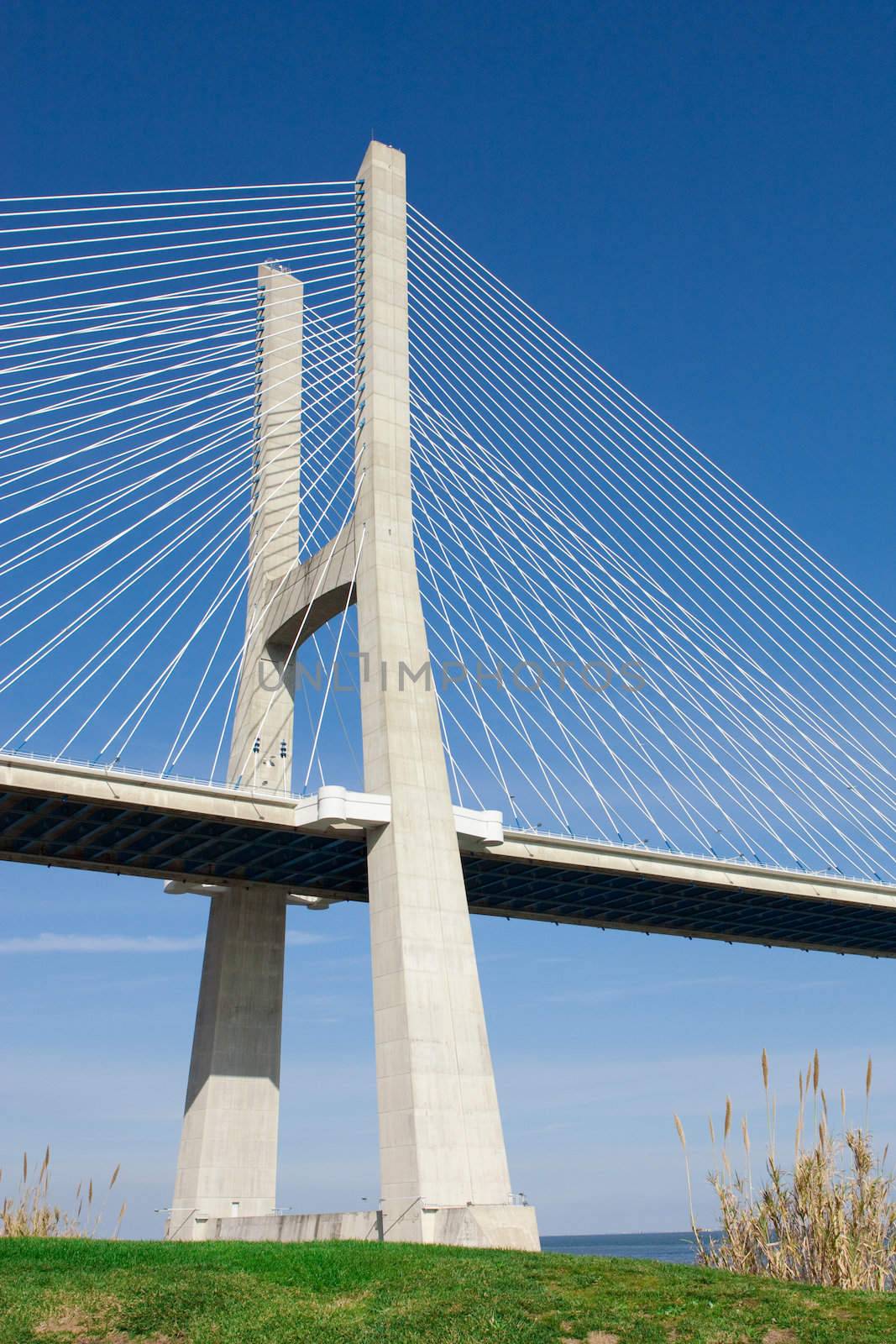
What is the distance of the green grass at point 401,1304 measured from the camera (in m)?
12.8

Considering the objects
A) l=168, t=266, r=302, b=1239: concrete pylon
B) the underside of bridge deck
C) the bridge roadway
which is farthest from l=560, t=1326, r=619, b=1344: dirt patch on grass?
l=168, t=266, r=302, b=1239: concrete pylon

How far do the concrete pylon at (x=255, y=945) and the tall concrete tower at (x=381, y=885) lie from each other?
0.05 m

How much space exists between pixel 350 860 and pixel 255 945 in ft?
10.6

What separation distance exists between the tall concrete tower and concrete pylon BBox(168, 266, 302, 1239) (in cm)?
5

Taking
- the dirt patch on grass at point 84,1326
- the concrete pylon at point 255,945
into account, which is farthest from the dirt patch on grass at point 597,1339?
the concrete pylon at point 255,945

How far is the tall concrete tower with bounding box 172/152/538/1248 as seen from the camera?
25.7m

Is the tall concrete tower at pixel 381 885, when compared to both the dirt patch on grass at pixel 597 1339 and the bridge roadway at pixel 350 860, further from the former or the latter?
the dirt patch on grass at pixel 597 1339

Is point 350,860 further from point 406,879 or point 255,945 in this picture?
point 406,879

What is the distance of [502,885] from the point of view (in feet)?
116

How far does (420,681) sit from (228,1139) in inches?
452

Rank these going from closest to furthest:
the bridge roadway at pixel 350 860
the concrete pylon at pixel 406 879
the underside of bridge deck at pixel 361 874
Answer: the concrete pylon at pixel 406 879 < the bridge roadway at pixel 350 860 < the underside of bridge deck at pixel 361 874

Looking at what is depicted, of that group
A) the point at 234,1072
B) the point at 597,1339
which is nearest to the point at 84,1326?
the point at 597,1339

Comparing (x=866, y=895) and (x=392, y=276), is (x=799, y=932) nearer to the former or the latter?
(x=866, y=895)

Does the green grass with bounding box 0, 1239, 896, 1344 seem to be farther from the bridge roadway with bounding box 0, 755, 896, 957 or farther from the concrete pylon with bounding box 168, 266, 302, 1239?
the concrete pylon with bounding box 168, 266, 302, 1239
